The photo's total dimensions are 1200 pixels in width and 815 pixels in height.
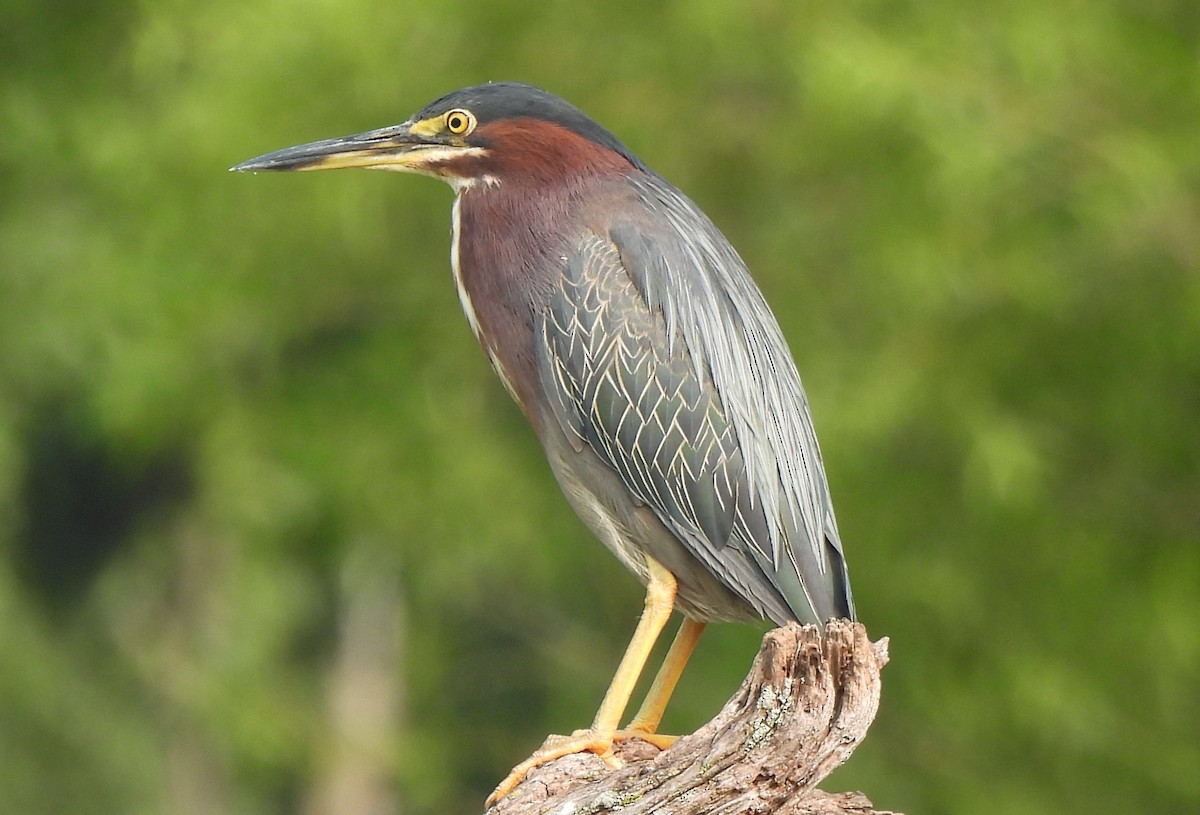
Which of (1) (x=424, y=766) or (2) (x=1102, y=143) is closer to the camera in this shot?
(2) (x=1102, y=143)

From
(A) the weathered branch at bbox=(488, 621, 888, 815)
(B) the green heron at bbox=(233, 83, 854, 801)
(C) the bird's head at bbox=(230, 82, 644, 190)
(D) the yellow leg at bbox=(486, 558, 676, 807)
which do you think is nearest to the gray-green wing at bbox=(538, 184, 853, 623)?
(B) the green heron at bbox=(233, 83, 854, 801)

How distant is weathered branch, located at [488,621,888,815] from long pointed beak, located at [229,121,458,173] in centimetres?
153

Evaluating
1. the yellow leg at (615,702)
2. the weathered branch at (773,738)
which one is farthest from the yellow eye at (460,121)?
the weathered branch at (773,738)

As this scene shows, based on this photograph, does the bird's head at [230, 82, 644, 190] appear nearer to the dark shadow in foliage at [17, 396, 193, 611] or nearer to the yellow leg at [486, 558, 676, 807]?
the yellow leg at [486, 558, 676, 807]

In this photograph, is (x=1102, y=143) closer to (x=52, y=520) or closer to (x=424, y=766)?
(x=424, y=766)

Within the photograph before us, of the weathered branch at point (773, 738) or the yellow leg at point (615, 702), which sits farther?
the yellow leg at point (615, 702)

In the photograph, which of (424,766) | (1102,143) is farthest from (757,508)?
(424,766)

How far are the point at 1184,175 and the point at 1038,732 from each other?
9.10 feet

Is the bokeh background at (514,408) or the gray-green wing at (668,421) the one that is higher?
the bokeh background at (514,408)

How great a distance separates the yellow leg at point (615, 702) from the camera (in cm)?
346

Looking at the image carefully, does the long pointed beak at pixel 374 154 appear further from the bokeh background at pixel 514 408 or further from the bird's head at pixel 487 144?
the bokeh background at pixel 514 408

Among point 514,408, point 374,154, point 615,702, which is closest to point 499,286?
point 374,154

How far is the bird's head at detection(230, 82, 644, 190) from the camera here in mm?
3814

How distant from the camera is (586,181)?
379 centimetres
